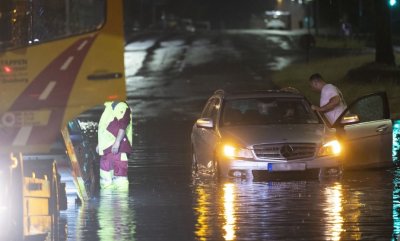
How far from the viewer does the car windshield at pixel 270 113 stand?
16.0 metres

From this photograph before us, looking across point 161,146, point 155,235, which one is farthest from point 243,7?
point 155,235

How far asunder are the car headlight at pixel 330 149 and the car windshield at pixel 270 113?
945 mm

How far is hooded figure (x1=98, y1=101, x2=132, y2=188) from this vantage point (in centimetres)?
1492

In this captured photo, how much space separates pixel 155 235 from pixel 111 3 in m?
2.42

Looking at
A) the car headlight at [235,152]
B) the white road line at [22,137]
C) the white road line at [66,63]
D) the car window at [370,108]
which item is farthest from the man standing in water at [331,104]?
the white road line at [22,137]

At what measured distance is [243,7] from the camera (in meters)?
122

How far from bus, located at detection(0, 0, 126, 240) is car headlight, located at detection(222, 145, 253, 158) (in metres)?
5.08

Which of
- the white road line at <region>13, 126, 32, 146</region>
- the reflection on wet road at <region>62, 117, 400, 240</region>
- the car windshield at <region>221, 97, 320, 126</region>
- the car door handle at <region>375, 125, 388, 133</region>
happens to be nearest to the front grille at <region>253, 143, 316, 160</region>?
the reflection on wet road at <region>62, 117, 400, 240</region>

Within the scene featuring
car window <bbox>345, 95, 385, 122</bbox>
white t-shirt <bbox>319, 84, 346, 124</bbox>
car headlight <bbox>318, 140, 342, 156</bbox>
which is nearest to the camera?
car headlight <bbox>318, 140, 342, 156</bbox>

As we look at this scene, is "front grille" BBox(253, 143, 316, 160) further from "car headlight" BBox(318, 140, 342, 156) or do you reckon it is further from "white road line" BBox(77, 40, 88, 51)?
"white road line" BBox(77, 40, 88, 51)

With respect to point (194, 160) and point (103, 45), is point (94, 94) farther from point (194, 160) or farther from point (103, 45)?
point (194, 160)

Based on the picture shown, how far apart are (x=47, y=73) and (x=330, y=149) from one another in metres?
6.04

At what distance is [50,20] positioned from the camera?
10164 millimetres

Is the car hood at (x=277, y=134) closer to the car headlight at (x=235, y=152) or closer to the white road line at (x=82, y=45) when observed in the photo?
the car headlight at (x=235, y=152)
